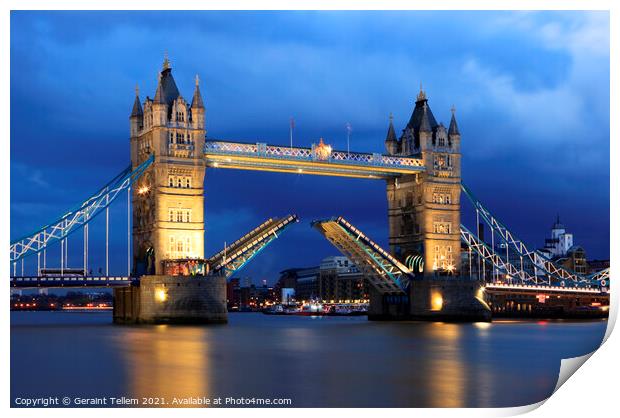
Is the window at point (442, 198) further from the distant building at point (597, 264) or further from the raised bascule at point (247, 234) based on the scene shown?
the distant building at point (597, 264)

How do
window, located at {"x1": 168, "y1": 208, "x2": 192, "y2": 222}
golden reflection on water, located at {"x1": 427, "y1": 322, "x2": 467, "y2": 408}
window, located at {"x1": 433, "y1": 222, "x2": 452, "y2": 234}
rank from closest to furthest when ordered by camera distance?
golden reflection on water, located at {"x1": 427, "y1": 322, "x2": 467, "y2": 408}, window, located at {"x1": 168, "y1": 208, "x2": 192, "y2": 222}, window, located at {"x1": 433, "y1": 222, "x2": 452, "y2": 234}

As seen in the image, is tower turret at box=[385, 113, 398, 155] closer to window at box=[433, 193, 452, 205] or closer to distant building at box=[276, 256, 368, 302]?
window at box=[433, 193, 452, 205]

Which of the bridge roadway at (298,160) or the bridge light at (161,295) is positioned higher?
the bridge roadway at (298,160)

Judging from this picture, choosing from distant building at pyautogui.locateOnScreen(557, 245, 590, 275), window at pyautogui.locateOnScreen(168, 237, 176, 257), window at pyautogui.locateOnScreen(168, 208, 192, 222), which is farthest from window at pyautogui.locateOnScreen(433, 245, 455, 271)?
distant building at pyautogui.locateOnScreen(557, 245, 590, 275)

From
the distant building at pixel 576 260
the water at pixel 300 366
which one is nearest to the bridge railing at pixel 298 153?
the water at pixel 300 366

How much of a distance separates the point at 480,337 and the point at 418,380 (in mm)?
20778

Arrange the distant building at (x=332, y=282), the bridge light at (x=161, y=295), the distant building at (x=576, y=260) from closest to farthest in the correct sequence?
the bridge light at (x=161, y=295) → the distant building at (x=576, y=260) → the distant building at (x=332, y=282)

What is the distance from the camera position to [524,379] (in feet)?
95.5

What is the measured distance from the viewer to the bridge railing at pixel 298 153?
5781 cm

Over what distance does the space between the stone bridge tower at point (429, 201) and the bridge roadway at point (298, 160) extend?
9.41 feet

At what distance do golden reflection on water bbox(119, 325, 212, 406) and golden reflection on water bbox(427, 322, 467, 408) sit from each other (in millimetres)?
5667

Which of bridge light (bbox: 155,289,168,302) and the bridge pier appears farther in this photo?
bridge light (bbox: 155,289,168,302)

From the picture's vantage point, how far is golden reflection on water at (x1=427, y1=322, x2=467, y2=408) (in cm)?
2417
